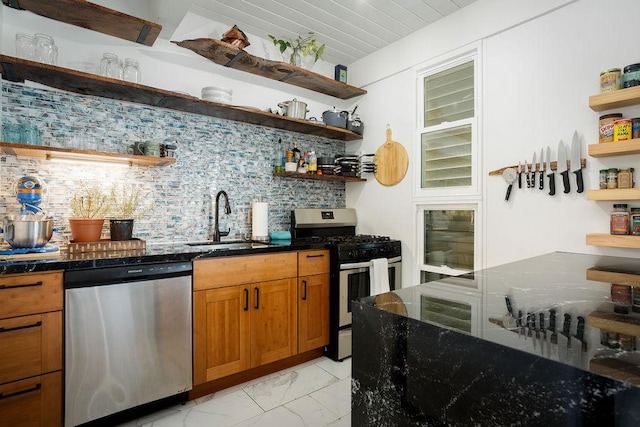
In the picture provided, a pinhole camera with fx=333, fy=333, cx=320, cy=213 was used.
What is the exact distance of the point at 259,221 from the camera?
2949 millimetres

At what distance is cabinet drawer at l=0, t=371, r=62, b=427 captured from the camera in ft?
5.14

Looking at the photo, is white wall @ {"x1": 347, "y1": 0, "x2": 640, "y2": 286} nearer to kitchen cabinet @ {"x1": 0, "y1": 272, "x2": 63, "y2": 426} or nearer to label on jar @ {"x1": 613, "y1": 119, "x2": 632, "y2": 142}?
label on jar @ {"x1": 613, "y1": 119, "x2": 632, "y2": 142}

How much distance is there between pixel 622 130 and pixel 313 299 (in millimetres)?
2269

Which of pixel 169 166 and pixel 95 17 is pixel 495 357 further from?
pixel 95 17

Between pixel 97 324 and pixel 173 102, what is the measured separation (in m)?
1.58

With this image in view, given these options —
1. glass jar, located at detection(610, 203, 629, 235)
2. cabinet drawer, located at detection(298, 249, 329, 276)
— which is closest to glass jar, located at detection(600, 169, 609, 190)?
glass jar, located at detection(610, 203, 629, 235)

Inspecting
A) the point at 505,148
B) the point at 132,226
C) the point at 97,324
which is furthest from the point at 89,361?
the point at 505,148

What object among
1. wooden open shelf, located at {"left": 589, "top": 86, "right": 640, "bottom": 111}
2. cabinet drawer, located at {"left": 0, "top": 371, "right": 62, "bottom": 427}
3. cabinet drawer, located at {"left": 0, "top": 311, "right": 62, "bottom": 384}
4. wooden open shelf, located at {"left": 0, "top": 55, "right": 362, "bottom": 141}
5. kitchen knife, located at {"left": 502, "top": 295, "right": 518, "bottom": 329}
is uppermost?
wooden open shelf, located at {"left": 0, "top": 55, "right": 362, "bottom": 141}

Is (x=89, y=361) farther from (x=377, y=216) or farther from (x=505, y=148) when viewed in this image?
(x=505, y=148)

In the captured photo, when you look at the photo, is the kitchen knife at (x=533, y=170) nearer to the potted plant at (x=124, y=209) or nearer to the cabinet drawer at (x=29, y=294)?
the potted plant at (x=124, y=209)

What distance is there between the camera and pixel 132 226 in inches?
89.7

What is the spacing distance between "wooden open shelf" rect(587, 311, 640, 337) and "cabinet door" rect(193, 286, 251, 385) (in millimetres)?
1948

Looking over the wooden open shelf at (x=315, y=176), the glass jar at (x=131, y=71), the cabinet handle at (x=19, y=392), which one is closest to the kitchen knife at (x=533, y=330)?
the cabinet handle at (x=19, y=392)

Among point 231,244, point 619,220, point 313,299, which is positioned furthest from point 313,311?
point 619,220
